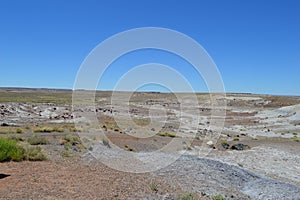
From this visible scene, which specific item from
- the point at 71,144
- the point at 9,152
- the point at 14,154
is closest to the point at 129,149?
the point at 71,144

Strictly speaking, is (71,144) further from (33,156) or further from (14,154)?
(14,154)

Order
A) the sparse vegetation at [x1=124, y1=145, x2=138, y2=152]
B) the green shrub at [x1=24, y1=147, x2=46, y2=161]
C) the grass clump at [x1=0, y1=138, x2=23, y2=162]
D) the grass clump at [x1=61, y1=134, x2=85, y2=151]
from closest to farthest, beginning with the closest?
the grass clump at [x1=0, y1=138, x2=23, y2=162], the green shrub at [x1=24, y1=147, x2=46, y2=161], the grass clump at [x1=61, y1=134, x2=85, y2=151], the sparse vegetation at [x1=124, y1=145, x2=138, y2=152]

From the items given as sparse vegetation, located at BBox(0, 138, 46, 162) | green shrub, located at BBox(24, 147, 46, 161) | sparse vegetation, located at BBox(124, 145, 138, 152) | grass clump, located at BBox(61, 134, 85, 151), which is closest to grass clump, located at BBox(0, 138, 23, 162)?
sparse vegetation, located at BBox(0, 138, 46, 162)

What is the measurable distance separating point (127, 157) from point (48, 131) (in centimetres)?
1411

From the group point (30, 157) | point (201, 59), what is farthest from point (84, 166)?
point (201, 59)

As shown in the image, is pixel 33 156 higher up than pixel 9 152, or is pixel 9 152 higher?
pixel 9 152

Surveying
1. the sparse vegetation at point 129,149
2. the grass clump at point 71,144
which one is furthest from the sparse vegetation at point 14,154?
the sparse vegetation at point 129,149

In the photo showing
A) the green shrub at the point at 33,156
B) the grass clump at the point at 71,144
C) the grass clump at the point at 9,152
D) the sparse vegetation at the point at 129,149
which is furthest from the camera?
the sparse vegetation at the point at 129,149

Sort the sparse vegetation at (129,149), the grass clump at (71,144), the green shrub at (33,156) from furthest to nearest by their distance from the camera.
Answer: the sparse vegetation at (129,149)
the grass clump at (71,144)
the green shrub at (33,156)

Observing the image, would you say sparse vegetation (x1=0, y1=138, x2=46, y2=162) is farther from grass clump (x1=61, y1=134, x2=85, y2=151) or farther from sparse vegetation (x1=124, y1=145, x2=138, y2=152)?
sparse vegetation (x1=124, y1=145, x2=138, y2=152)

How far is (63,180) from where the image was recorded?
11703mm

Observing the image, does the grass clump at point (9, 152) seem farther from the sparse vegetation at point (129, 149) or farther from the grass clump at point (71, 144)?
the sparse vegetation at point (129, 149)

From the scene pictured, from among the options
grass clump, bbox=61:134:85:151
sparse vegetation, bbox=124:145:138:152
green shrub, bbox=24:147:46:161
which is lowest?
sparse vegetation, bbox=124:145:138:152

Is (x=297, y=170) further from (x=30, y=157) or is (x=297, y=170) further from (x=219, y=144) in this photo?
(x=30, y=157)
